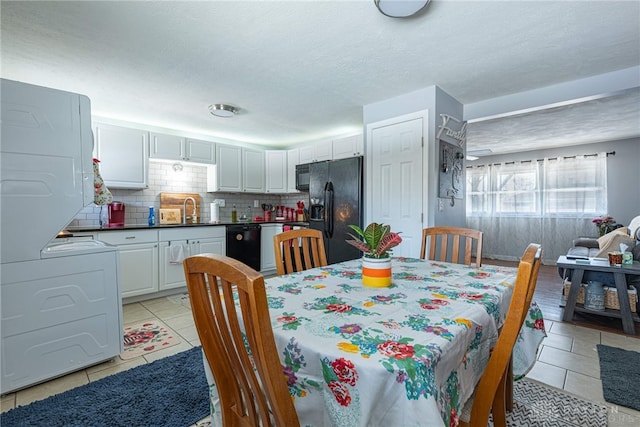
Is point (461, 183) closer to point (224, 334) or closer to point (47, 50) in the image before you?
point (224, 334)

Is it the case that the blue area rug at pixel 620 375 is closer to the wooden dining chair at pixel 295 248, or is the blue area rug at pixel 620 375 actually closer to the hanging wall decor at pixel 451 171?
the hanging wall decor at pixel 451 171

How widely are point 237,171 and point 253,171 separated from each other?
30cm

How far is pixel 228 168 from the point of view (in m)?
4.70

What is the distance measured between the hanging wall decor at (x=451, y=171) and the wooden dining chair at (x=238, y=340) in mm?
2678

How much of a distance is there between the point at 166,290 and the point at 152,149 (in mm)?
1847

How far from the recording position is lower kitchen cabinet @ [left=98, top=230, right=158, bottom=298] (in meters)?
3.32

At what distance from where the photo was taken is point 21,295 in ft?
5.71

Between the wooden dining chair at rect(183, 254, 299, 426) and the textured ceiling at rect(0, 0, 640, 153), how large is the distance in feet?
5.65

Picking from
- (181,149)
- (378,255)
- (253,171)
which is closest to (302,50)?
(378,255)

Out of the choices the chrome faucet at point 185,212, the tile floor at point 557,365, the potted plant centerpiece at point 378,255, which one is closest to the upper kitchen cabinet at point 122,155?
the chrome faucet at point 185,212

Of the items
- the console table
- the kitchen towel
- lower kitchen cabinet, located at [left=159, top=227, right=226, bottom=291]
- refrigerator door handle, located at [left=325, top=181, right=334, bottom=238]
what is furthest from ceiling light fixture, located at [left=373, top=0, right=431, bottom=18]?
the kitchen towel

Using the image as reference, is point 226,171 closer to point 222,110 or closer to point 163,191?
point 163,191

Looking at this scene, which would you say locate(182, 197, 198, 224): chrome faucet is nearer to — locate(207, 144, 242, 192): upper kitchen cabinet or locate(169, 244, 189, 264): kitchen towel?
locate(207, 144, 242, 192): upper kitchen cabinet

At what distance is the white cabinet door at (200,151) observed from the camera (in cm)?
425
